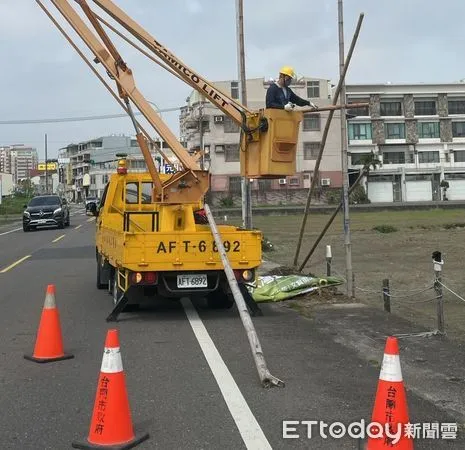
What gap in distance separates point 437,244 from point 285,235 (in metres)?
8.36

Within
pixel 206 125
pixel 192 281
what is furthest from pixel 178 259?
pixel 206 125

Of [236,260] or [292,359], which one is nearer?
[292,359]

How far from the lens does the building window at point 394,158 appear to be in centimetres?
7888

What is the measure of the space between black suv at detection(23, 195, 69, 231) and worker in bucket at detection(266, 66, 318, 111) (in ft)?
91.4

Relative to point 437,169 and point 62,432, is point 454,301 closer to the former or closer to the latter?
point 62,432

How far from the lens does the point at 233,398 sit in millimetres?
5645

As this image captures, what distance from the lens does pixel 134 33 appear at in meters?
10.5

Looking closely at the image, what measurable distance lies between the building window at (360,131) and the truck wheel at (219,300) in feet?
229

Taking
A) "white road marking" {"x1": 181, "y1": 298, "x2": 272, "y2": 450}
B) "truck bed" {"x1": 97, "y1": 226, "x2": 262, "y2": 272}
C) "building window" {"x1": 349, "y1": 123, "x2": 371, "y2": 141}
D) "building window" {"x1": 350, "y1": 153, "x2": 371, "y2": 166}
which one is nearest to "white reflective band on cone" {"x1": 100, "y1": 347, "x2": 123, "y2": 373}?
"white road marking" {"x1": 181, "y1": 298, "x2": 272, "y2": 450}

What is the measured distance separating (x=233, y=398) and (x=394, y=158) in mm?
76802

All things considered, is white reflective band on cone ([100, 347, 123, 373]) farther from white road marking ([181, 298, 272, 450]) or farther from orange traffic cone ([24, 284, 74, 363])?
orange traffic cone ([24, 284, 74, 363])

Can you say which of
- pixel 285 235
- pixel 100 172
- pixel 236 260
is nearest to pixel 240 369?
pixel 236 260

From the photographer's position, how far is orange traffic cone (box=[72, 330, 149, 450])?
178 inches

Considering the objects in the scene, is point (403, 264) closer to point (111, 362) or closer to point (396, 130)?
point (111, 362)
